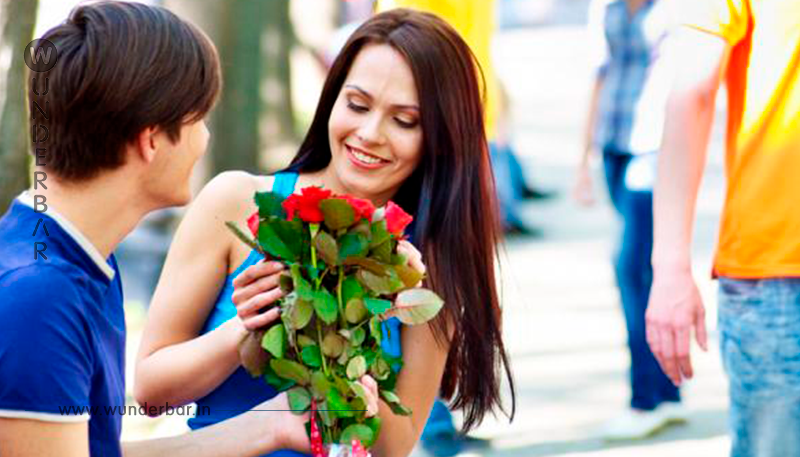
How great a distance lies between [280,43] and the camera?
11719 millimetres

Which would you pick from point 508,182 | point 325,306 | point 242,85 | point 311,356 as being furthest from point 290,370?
point 242,85

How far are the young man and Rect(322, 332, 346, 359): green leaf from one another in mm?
381

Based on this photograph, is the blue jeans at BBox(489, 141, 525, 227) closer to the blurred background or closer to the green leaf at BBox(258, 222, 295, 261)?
the blurred background

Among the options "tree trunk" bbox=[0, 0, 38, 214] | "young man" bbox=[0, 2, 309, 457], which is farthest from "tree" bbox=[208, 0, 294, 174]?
"young man" bbox=[0, 2, 309, 457]

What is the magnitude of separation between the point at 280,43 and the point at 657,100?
6251 mm

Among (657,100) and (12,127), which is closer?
(12,127)

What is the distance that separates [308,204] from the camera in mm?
2803

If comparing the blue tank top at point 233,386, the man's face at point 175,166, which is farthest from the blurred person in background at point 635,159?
the man's face at point 175,166

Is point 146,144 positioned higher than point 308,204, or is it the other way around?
point 146,144

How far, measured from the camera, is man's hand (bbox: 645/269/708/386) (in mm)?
3518

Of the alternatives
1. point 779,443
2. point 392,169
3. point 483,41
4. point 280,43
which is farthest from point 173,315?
point 280,43

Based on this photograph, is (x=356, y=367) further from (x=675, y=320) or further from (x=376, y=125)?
(x=675, y=320)

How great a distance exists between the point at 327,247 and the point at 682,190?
1.10 meters

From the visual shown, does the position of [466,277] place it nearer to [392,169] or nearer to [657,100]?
[392,169]
